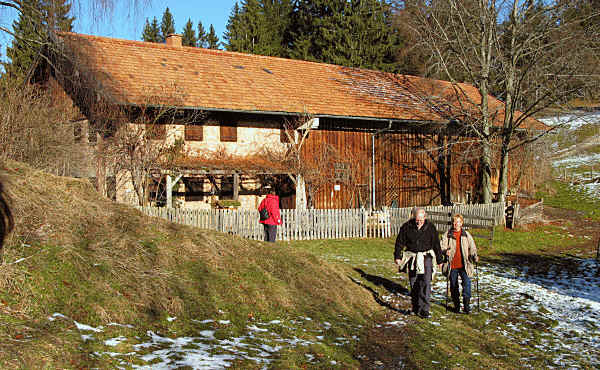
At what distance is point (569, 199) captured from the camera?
36.1 m

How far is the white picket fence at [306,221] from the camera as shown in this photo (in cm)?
1741

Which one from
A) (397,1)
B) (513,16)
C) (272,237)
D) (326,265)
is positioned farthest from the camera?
(397,1)

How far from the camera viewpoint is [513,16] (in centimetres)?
2488

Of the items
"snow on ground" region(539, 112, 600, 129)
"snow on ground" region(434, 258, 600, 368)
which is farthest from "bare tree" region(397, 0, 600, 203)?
"snow on ground" region(434, 258, 600, 368)

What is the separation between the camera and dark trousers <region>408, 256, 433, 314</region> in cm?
886

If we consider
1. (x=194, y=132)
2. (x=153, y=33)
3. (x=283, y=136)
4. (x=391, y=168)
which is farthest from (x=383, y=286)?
(x=153, y=33)

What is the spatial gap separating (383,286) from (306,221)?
7.89m

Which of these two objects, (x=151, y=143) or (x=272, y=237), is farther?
(x=151, y=143)

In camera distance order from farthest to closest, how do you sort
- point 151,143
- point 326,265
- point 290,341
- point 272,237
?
point 151,143
point 272,237
point 326,265
point 290,341

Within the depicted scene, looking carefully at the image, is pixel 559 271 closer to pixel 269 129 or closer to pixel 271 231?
pixel 271 231

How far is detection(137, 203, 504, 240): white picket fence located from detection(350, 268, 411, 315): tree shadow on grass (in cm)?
604

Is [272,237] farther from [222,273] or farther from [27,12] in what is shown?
[27,12]

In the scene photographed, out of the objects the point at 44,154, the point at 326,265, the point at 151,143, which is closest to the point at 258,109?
the point at 151,143

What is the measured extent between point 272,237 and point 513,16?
18.0 meters
